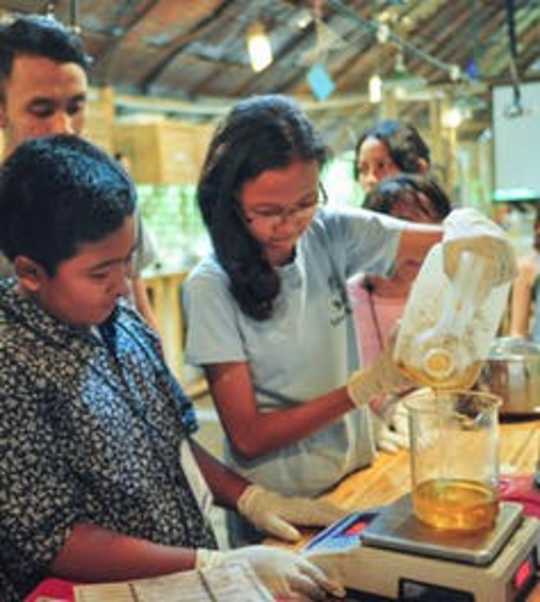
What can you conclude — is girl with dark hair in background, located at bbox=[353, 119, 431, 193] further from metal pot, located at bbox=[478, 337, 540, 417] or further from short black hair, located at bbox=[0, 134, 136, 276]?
short black hair, located at bbox=[0, 134, 136, 276]

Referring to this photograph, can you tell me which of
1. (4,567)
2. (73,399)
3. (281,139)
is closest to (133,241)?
(73,399)

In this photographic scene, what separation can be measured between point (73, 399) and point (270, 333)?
19.3 inches

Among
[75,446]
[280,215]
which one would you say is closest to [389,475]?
[280,215]

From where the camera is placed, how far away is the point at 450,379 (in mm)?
1229

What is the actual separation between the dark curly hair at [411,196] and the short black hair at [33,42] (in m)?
0.85

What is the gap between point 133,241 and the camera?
121 cm

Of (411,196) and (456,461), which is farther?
(411,196)

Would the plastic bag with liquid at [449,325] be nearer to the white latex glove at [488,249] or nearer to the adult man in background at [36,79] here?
the white latex glove at [488,249]

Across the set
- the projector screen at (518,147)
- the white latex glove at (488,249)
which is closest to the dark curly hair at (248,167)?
the white latex glove at (488,249)

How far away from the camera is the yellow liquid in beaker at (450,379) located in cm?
123

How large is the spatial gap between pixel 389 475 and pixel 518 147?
17.7 ft

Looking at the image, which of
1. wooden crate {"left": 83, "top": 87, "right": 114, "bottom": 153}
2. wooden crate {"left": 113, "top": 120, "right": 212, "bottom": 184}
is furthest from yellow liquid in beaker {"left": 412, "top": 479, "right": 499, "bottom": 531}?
wooden crate {"left": 113, "top": 120, "right": 212, "bottom": 184}

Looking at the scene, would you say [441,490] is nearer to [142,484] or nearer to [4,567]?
[142,484]

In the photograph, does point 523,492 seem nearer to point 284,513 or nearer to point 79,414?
point 284,513
